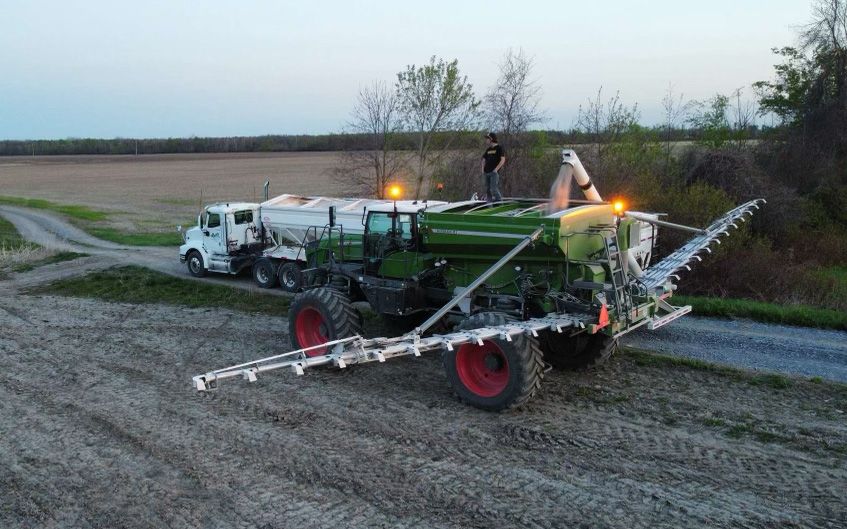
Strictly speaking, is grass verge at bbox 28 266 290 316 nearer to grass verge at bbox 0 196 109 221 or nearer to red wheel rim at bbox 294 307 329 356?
red wheel rim at bbox 294 307 329 356

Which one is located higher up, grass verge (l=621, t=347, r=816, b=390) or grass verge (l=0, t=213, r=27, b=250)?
grass verge (l=0, t=213, r=27, b=250)

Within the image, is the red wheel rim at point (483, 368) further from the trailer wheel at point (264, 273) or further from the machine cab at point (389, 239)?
the trailer wheel at point (264, 273)

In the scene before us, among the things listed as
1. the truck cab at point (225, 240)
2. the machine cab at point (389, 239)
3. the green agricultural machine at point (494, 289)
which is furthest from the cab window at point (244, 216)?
the machine cab at point (389, 239)

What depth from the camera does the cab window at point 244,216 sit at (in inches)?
794

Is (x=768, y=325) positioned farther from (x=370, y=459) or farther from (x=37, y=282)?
(x=37, y=282)

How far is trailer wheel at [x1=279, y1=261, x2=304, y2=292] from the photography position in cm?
1805

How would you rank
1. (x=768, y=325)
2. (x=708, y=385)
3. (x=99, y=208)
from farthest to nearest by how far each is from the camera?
1. (x=99, y=208)
2. (x=768, y=325)
3. (x=708, y=385)

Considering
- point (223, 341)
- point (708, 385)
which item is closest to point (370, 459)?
point (708, 385)

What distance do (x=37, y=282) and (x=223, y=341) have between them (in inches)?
387

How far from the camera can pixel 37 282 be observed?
64.7 ft

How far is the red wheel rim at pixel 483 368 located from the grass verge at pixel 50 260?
1768 cm

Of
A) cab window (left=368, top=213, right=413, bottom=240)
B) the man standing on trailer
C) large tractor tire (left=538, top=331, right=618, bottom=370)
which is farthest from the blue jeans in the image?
large tractor tire (left=538, top=331, right=618, bottom=370)

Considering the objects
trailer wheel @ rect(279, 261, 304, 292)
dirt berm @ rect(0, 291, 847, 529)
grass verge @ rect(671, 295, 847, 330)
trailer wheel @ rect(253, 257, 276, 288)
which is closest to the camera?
dirt berm @ rect(0, 291, 847, 529)

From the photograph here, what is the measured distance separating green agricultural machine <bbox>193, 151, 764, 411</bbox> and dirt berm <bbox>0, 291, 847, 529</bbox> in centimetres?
52
